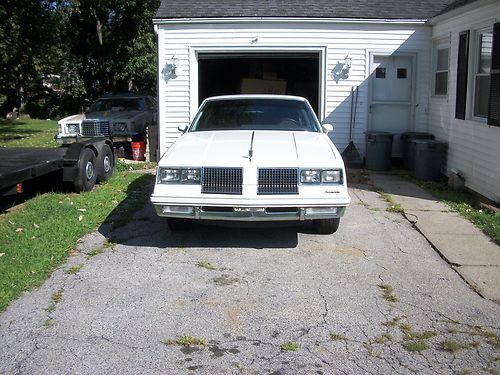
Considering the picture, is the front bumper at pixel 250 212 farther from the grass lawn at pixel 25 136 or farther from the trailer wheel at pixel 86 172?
the grass lawn at pixel 25 136

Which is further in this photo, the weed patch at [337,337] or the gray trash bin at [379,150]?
the gray trash bin at [379,150]

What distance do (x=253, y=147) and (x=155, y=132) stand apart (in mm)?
7569

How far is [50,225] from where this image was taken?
274 inches

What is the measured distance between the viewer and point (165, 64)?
12352 millimetres

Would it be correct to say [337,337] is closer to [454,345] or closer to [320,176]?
[454,345]

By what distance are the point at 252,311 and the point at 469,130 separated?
21.1 feet

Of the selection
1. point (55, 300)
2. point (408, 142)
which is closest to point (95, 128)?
point (408, 142)

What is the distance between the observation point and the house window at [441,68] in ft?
37.6

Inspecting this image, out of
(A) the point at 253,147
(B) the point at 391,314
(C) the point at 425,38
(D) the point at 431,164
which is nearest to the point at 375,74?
(C) the point at 425,38

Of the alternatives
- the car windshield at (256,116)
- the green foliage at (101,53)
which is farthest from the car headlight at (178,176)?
the green foliage at (101,53)

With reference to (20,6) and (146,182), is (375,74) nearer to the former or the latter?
(146,182)

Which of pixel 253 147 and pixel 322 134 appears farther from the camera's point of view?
pixel 322 134

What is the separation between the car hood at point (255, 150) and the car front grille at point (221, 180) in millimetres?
73

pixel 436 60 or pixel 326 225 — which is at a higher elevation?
pixel 436 60
